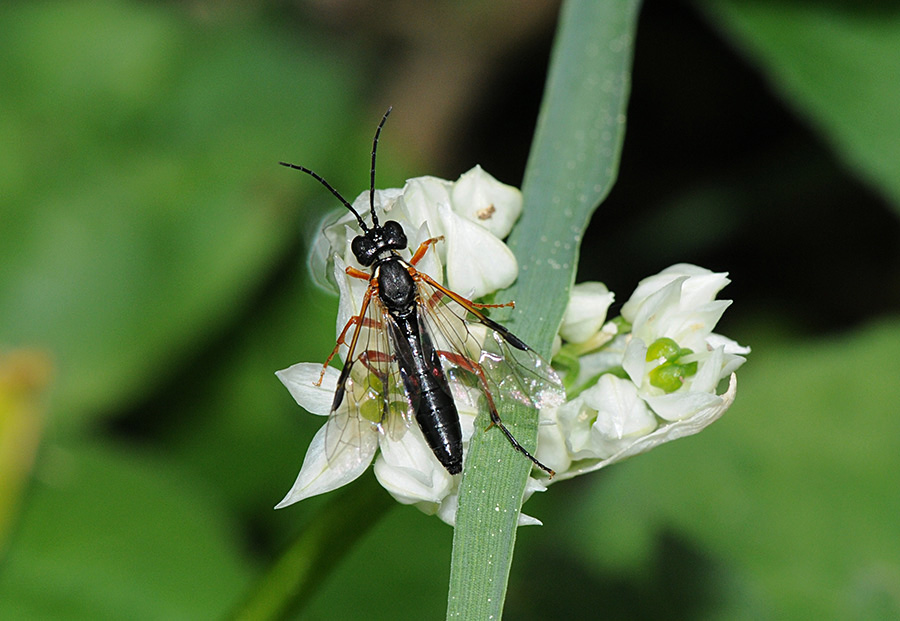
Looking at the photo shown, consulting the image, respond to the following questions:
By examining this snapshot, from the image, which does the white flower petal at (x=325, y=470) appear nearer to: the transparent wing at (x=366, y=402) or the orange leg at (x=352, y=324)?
the transparent wing at (x=366, y=402)

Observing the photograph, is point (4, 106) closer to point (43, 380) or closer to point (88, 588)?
point (43, 380)

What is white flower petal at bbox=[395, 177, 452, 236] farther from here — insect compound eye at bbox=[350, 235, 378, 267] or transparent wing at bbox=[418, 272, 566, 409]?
insect compound eye at bbox=[350, 235, 378, 267]

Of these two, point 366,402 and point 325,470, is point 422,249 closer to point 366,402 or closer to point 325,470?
point 366,402

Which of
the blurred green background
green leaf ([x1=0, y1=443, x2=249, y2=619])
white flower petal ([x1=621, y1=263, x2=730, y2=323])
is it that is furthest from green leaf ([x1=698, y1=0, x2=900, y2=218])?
green leaf ([x1=0, y1=443, x2=249, y2=619])

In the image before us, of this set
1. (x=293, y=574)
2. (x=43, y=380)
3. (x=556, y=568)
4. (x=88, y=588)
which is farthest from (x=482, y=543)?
(x=43, y=380)

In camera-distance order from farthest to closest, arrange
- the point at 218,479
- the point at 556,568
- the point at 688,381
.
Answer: the point at 218,479
the point at 556,568
the point at 688,381

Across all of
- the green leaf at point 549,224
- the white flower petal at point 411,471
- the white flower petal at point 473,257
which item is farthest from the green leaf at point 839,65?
the white flower petal at point 411,471
